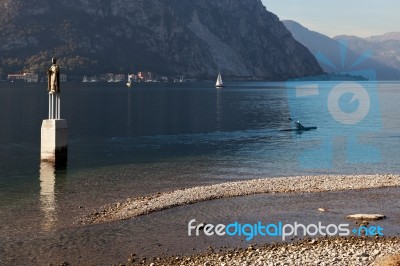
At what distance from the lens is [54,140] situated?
5603 cm

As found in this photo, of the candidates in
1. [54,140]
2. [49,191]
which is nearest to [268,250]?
[49,191]

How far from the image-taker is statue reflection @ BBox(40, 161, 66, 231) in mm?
35000

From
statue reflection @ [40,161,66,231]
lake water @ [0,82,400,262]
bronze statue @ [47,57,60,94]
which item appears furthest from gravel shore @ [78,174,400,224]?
bronze statue @ [47,57,60,94]

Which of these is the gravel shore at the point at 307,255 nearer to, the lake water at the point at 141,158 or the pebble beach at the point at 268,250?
the pebble beach at the point at 268,250

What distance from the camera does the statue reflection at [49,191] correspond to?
35000 mm

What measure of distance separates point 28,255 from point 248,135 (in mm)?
70108

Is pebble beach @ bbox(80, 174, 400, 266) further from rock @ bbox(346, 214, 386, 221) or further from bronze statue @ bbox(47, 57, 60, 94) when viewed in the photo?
bronze statue @ bbox(47, 57, 60, 94)

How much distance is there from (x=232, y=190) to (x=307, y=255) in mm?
18301

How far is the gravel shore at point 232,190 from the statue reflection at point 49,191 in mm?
2287

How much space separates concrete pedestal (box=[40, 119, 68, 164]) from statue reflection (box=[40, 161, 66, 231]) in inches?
33.2

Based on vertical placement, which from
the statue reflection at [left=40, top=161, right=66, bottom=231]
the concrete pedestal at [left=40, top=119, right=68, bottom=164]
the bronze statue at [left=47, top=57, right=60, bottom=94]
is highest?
the bronze statue at [left=47, top=57, right=60, bottom=94]

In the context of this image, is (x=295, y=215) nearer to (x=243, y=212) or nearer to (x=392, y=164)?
(x=243, y=212)

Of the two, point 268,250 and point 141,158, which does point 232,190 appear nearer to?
point 268,250

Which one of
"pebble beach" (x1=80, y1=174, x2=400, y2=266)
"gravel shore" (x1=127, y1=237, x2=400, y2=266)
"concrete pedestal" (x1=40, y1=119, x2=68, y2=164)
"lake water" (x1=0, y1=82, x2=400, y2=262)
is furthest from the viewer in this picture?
"concrete pedestal" (x1=40, y1=119, x2=68, y2=164)
